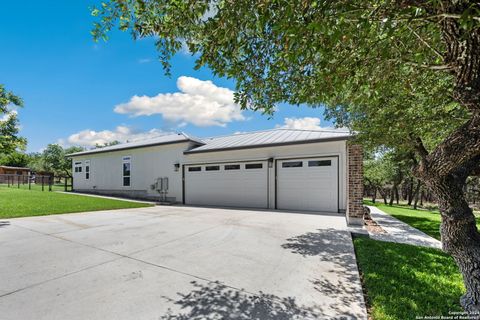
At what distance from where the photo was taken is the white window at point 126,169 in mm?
18047

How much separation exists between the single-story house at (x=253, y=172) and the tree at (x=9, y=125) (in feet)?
25.4

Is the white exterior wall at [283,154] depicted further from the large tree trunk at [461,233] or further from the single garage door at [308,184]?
the large tree trunk at [461,233]

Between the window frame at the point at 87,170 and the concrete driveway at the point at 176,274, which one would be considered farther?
the window frame at the point at 87,170

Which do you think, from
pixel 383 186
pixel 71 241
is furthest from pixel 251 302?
pixel 383 186

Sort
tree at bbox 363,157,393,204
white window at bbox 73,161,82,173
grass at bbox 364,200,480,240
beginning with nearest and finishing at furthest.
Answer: grass at bbox 364,200,480,240 → white window at bbox 73,161,82,173 → tree at bbox 363,157,393,204

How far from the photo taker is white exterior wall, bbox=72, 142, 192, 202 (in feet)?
50.6

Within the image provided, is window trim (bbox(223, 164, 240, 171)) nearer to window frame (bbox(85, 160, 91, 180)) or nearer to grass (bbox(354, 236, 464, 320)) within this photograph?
grass (bbox(354, 236, 464, 320))

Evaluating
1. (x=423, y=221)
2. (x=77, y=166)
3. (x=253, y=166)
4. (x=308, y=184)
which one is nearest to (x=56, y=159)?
(x=77, y=166)

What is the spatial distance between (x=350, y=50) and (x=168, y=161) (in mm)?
14109

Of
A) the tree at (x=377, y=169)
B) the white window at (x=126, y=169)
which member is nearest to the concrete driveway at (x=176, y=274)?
the white window at (x=126, y=169)

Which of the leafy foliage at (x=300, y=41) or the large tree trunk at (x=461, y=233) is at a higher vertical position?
the leafy foliage at (x=300, y=41)

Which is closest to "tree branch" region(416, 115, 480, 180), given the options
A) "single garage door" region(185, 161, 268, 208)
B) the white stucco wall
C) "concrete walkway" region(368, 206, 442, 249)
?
"concrete walkway" region(368, 206, 442, 249)

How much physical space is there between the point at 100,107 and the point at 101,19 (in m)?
17.4

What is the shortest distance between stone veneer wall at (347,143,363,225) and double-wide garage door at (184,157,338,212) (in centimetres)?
229
